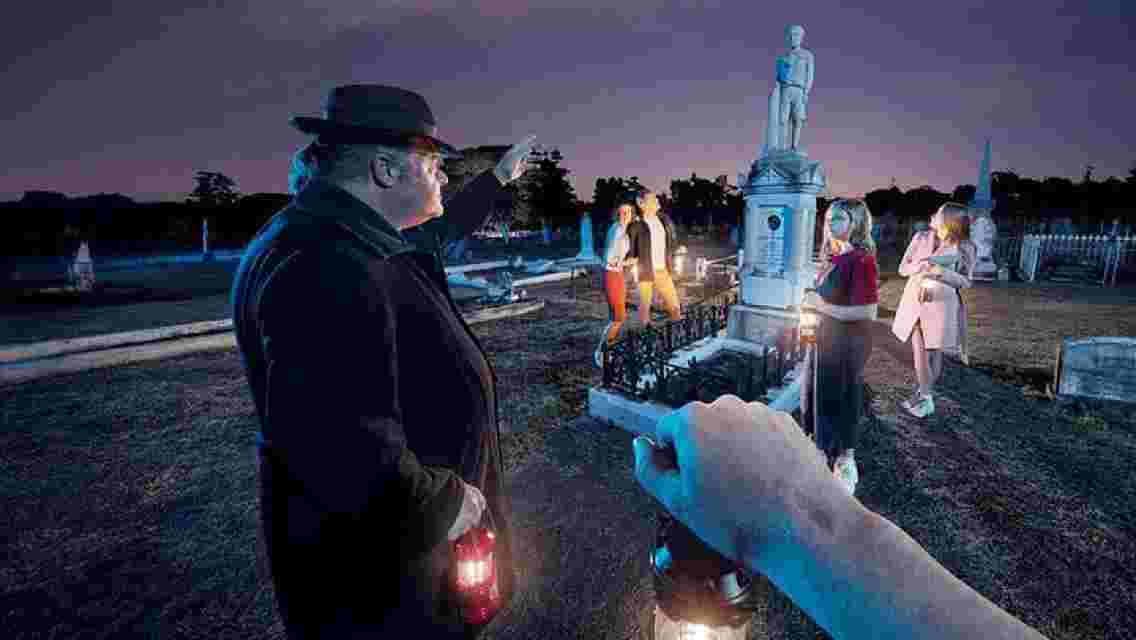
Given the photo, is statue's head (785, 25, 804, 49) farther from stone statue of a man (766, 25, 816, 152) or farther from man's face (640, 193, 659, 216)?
man's face (640, 193, 659, 216)

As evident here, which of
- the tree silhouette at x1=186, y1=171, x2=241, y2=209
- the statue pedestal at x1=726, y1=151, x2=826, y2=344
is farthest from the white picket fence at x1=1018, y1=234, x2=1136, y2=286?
the tree silhouette at x1=186, y1=171, x2=241, y2=209

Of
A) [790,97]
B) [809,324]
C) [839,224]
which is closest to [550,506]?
[809,324]

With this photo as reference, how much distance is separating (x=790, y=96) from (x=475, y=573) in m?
9.07

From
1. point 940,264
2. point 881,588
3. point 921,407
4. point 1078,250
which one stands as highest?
point 1078,250

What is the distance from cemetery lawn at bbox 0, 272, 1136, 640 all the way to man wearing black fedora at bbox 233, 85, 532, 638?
64.7 inches

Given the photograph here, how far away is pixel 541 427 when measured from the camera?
5.96m

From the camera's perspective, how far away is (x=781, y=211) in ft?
27.6

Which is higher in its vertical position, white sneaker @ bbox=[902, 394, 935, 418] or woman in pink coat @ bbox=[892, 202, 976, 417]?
woman in pink coat @ bbox=[892, 202, 976, 417]

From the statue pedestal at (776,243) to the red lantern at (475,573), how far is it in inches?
286

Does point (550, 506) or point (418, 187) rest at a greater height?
point (418, 187)

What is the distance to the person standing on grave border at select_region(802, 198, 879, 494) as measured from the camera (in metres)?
4.23

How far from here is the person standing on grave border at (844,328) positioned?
4.23 meters

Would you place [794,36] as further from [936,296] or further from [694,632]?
[694,632]

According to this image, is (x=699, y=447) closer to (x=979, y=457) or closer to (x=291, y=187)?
(x=291, y=187)
